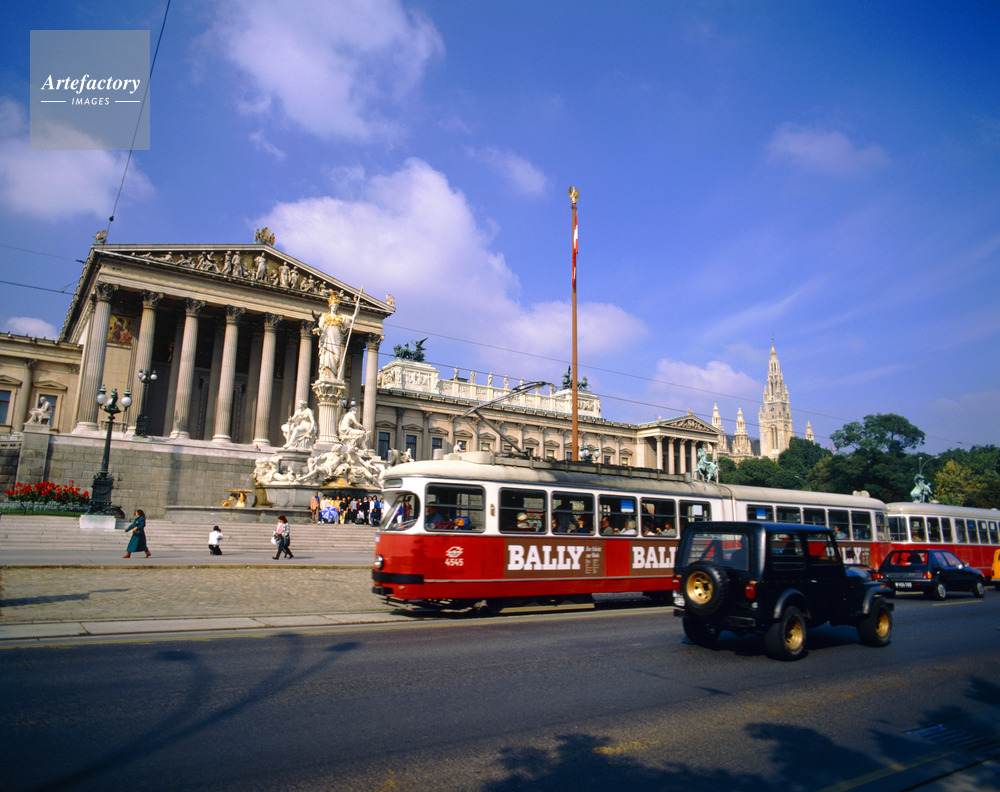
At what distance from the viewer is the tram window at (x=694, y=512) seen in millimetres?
16578

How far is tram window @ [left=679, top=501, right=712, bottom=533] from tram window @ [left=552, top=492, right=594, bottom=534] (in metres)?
3.12

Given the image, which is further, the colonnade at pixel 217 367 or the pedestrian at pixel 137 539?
the colonnade at pixel 217 367

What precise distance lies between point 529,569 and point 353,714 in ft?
25.8

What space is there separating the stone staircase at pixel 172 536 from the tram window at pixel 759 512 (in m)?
16.9

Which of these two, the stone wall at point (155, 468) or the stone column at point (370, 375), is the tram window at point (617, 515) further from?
the stone column at point (370, 375)

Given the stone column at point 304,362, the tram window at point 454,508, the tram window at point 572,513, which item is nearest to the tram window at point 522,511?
the tram window at point 572,513

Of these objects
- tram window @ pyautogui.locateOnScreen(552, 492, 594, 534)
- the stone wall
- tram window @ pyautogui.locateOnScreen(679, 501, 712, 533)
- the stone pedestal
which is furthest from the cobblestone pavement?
the stone wall

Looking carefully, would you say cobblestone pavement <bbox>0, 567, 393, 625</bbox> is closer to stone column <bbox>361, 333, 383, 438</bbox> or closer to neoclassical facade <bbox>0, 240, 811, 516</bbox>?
neoclassical facade <bbox>0, 240, 811, 516</bbox>

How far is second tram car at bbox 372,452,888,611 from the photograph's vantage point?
1269 cm

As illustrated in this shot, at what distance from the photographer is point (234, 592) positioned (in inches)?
593

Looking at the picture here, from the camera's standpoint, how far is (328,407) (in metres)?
35.8

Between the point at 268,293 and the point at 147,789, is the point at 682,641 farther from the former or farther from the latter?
the point at 268,293

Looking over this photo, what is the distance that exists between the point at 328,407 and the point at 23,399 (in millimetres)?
35977

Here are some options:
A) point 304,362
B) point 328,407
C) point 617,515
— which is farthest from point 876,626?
point 304,362
